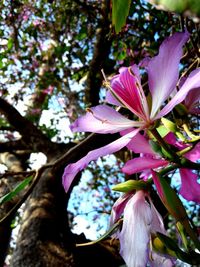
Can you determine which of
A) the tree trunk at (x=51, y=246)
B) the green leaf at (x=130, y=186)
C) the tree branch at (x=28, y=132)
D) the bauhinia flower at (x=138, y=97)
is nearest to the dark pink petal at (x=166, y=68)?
the bauhinia flower at (x=138, y=97)

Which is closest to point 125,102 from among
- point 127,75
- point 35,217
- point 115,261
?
point 127,75

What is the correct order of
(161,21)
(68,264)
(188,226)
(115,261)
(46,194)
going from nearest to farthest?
(188,226)
(68,264)
(115,261)
(46,194)
(161,21)

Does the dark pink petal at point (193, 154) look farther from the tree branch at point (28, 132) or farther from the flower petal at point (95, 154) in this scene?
the tree branch at point (28, 132)

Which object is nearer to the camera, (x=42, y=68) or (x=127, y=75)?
(x=127, y=75)

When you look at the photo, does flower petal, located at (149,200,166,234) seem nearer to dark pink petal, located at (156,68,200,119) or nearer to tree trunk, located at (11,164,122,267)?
dark pink petal, located at (156,68,200,119)

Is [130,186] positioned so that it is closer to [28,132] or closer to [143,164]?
[143,164]

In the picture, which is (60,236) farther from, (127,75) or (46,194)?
(127,75)

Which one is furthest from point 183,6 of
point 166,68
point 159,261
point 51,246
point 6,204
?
point 6,204
